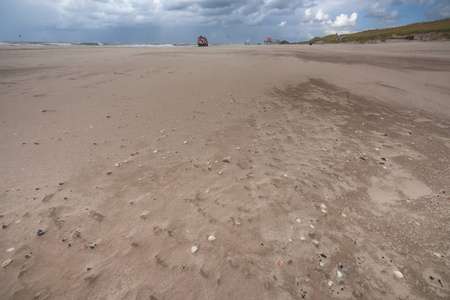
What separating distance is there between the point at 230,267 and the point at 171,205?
154 centimetres

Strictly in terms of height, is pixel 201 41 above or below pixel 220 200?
above

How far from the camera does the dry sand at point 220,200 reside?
278 centimetres

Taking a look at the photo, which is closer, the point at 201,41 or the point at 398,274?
the point at 398,274

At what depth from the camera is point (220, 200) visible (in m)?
4.02

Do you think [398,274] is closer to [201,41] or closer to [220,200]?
[220,200]

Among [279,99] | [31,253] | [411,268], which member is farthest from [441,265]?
[279,99]

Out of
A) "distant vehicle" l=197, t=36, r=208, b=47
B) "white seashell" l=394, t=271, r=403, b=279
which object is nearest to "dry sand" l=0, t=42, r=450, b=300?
"white seashell" l=394, t=271, r=403, b=279

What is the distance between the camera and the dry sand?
9.12 feet

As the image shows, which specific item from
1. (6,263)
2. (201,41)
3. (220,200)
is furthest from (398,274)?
(201,41)

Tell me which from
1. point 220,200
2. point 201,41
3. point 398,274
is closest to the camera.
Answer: point 398,274

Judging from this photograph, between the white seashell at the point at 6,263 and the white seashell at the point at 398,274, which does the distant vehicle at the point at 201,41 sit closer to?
the white seashell at the point at 6,263

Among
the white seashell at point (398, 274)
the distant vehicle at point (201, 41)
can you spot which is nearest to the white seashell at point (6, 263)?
the white seashell at point (398, 274)

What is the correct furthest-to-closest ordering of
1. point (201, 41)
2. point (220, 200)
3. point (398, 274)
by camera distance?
point (201, 41)
point (220, 200)
point (398, 274)

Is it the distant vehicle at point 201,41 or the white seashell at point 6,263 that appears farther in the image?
the distant vehicle at point 201,41
